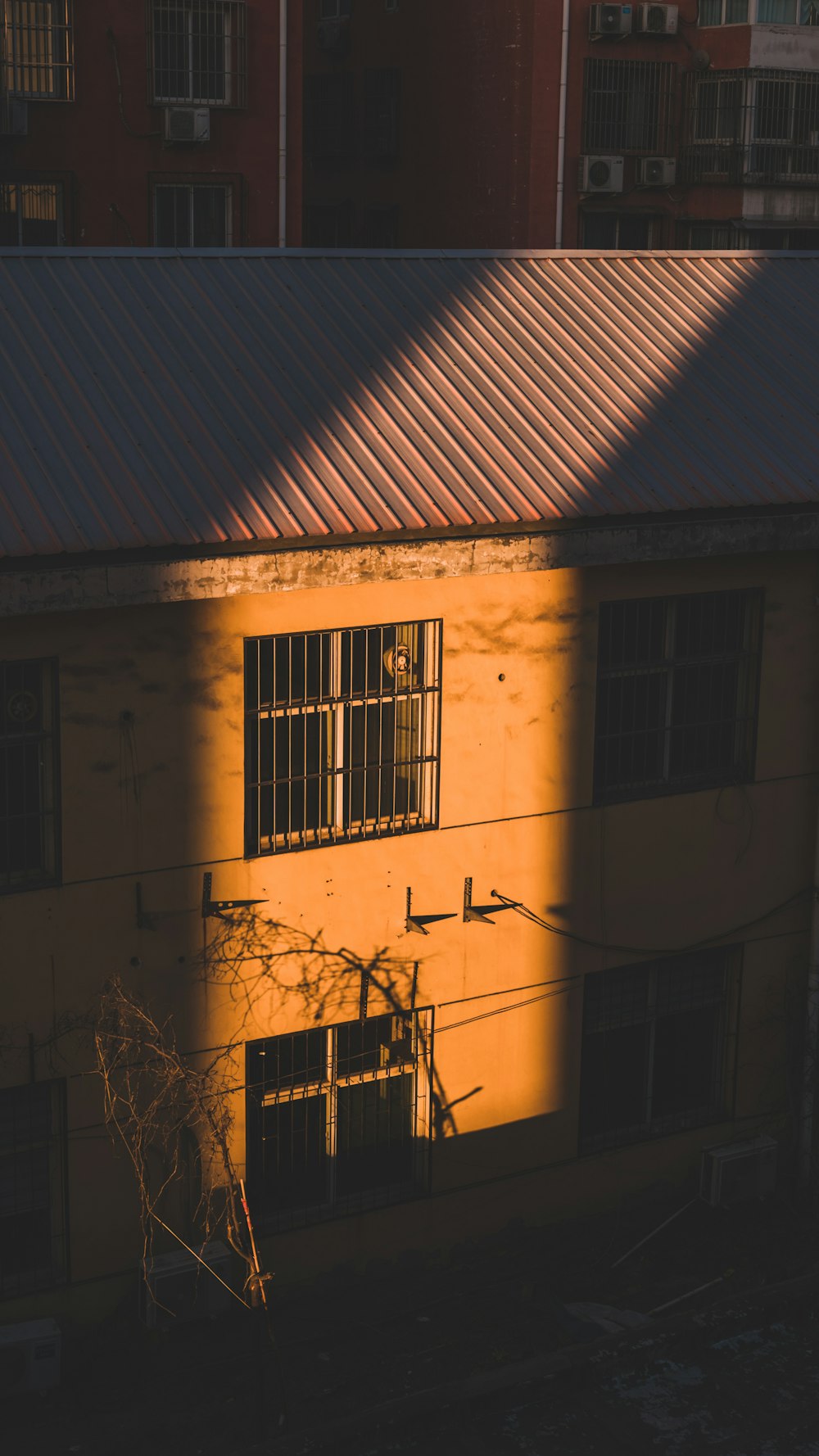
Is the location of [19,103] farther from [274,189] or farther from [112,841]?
[112,841]

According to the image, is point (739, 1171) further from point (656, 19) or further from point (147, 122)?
point (656, 19)

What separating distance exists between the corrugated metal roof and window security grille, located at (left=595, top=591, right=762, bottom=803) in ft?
4.10

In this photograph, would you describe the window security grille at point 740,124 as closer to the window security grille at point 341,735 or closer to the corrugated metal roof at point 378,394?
the corrugated metal roof at point 378,394

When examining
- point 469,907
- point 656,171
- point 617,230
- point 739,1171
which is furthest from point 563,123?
point 739,1171

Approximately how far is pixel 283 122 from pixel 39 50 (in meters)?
5.09

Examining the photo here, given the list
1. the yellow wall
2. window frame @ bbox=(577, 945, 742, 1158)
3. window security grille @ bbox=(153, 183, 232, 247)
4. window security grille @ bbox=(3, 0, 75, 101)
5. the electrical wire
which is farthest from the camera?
window security grille @ bbox=(153, 183, 232, 247)

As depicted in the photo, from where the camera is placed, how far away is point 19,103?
3144 centimetres

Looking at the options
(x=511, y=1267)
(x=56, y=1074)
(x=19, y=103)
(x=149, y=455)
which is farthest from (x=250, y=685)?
(x=19, y=103)

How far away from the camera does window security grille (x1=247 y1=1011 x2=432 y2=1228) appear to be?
43.9ft

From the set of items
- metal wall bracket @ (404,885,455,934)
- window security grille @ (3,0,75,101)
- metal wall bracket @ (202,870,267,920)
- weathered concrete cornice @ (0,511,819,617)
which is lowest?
metal wall bracket @ (404,885,455,934)

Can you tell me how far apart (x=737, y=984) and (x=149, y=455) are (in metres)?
7.45

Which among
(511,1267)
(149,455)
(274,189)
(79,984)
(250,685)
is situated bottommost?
(511,1267)

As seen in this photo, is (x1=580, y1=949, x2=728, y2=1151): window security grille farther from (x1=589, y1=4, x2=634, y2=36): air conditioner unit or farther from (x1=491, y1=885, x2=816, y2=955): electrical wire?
(x1=589, y1=4, x2=634, y2=36): air conditioner unit

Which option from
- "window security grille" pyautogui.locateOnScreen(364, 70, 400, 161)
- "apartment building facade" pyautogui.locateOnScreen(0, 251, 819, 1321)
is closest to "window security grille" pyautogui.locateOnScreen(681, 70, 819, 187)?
"window security grille" pyautogui.locateOnScreen(364, 70, 400, 161)
